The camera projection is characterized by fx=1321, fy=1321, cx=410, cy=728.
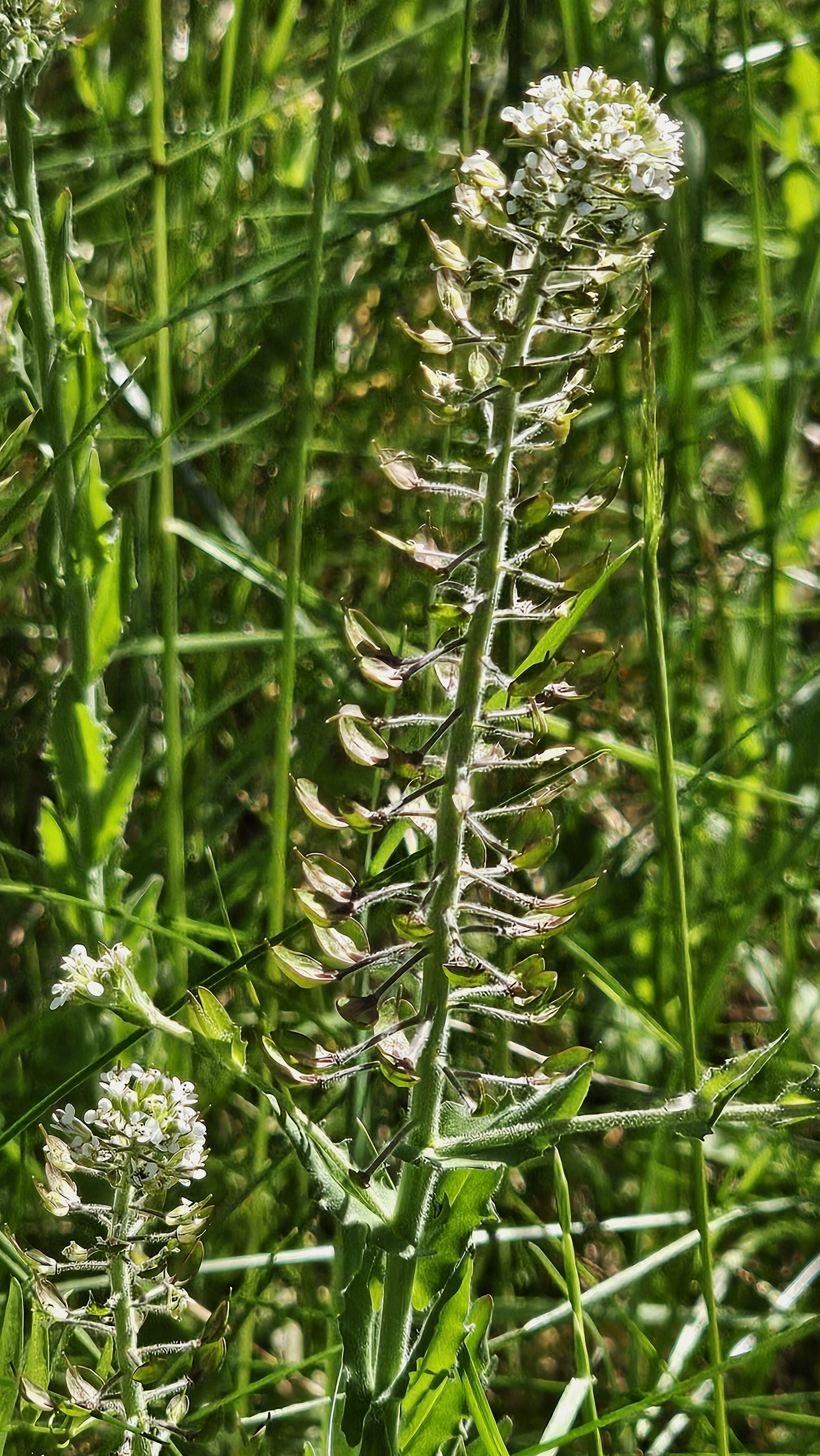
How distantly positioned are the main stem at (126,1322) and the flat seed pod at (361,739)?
14.9 inches

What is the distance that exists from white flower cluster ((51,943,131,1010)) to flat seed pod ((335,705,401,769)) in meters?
0.25

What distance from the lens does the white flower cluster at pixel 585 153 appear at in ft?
2.97

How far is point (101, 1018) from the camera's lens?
163 cm

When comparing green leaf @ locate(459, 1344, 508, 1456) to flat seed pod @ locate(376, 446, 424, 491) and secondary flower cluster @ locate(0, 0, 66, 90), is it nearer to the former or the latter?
flat seed pod @ locate(376, 446, 424, 491)

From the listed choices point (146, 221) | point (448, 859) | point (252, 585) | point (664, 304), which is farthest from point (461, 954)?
point (146, 221)

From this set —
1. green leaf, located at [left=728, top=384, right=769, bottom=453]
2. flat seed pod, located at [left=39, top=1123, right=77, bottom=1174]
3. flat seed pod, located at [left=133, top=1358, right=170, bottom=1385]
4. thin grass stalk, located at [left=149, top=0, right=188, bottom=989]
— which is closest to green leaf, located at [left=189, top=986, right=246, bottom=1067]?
flat seed pod, located at [left=39, top=1123, right=77, bottom=1174]

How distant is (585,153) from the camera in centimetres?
91

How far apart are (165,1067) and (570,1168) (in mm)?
644

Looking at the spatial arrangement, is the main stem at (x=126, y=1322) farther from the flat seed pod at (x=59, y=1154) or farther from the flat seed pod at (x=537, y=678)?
the flat seed pod at (x=537, y=678)

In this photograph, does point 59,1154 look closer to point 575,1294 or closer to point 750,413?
point 575,1294

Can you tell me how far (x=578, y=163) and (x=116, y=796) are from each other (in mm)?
936

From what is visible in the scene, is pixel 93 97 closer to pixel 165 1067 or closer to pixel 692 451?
pixel 692 451

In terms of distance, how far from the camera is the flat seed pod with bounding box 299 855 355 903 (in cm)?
104

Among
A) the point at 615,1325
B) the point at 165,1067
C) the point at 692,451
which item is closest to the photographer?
the point at 165,1067
